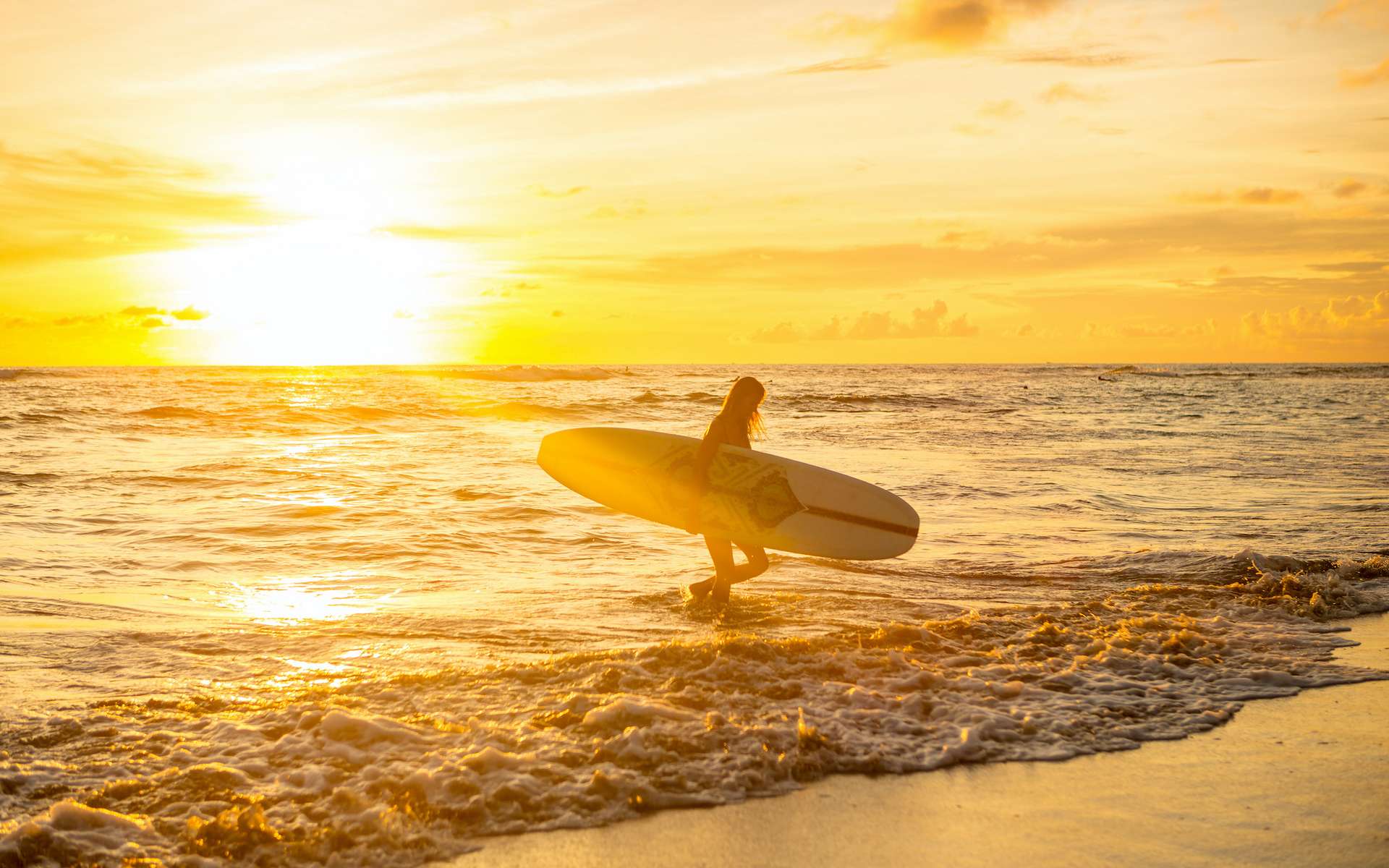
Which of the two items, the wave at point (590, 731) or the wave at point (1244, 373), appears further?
the wave at point (1244, 373)

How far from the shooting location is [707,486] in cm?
706

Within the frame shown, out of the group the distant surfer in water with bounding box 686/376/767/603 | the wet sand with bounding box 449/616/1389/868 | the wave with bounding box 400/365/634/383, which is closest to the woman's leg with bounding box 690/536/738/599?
the distant surfer in water with bounding box 686/376/767/603

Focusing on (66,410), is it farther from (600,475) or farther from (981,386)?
(981,386)

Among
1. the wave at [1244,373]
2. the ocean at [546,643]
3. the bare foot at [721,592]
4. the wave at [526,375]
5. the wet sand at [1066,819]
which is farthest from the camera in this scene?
the wave at [1244,373]

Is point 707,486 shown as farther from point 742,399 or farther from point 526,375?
point 526,375

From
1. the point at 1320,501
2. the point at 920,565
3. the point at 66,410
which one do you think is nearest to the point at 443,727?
the point at 920,565

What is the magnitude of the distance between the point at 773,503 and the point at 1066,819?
12.9 feet

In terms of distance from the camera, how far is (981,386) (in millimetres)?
52812

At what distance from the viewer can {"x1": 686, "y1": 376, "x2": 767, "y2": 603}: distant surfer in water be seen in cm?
668

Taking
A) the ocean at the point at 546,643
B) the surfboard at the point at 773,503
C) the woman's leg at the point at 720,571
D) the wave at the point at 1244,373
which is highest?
the wave at the point at 1244,373

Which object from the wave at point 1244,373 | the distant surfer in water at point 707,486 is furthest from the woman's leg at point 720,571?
the wave at point 1244,373

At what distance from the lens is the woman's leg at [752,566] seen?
6.76 m

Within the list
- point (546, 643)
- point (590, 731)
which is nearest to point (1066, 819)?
point (590, 731)

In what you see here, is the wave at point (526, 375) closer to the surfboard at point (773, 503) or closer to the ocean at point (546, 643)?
the ocean at point (546, 643)
